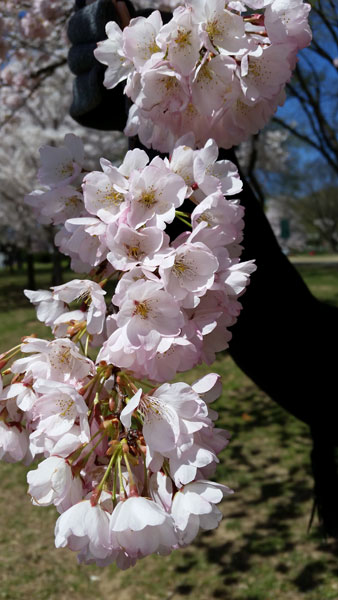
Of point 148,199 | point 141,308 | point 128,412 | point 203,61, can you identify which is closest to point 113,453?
point 128,412

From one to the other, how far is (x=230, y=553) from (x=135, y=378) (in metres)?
3.44

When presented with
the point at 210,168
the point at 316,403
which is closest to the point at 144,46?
the point at 210,168

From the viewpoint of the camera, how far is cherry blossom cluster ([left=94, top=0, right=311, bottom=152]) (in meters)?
0.87

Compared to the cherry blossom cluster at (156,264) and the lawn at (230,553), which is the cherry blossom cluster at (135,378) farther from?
the lawn at (230,553)

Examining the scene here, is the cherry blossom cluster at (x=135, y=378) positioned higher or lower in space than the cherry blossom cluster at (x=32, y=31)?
lower

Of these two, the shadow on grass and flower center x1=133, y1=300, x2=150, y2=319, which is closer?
flower center x1=133, y1=300, x2=150, y2=319

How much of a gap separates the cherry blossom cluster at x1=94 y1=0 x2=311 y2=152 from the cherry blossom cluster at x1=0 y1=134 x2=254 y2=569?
0.40 ft

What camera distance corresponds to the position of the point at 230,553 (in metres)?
3.77

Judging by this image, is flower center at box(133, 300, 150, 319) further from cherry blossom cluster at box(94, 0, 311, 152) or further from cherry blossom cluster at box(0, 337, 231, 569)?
cherry blossom cluster at box(94, 0, 311, 152)

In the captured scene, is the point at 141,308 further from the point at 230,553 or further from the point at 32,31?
the point at 32,31

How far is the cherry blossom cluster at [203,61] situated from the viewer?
87cm

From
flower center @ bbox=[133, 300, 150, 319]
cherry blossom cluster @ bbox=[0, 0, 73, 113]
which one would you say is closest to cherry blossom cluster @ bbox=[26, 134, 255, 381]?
flower center @ bbox=[133, 300, 150, 319]

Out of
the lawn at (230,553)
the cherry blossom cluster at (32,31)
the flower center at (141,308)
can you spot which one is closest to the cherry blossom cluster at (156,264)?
the flower center at (141,308)

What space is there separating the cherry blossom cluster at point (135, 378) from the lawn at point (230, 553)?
3.03 m
